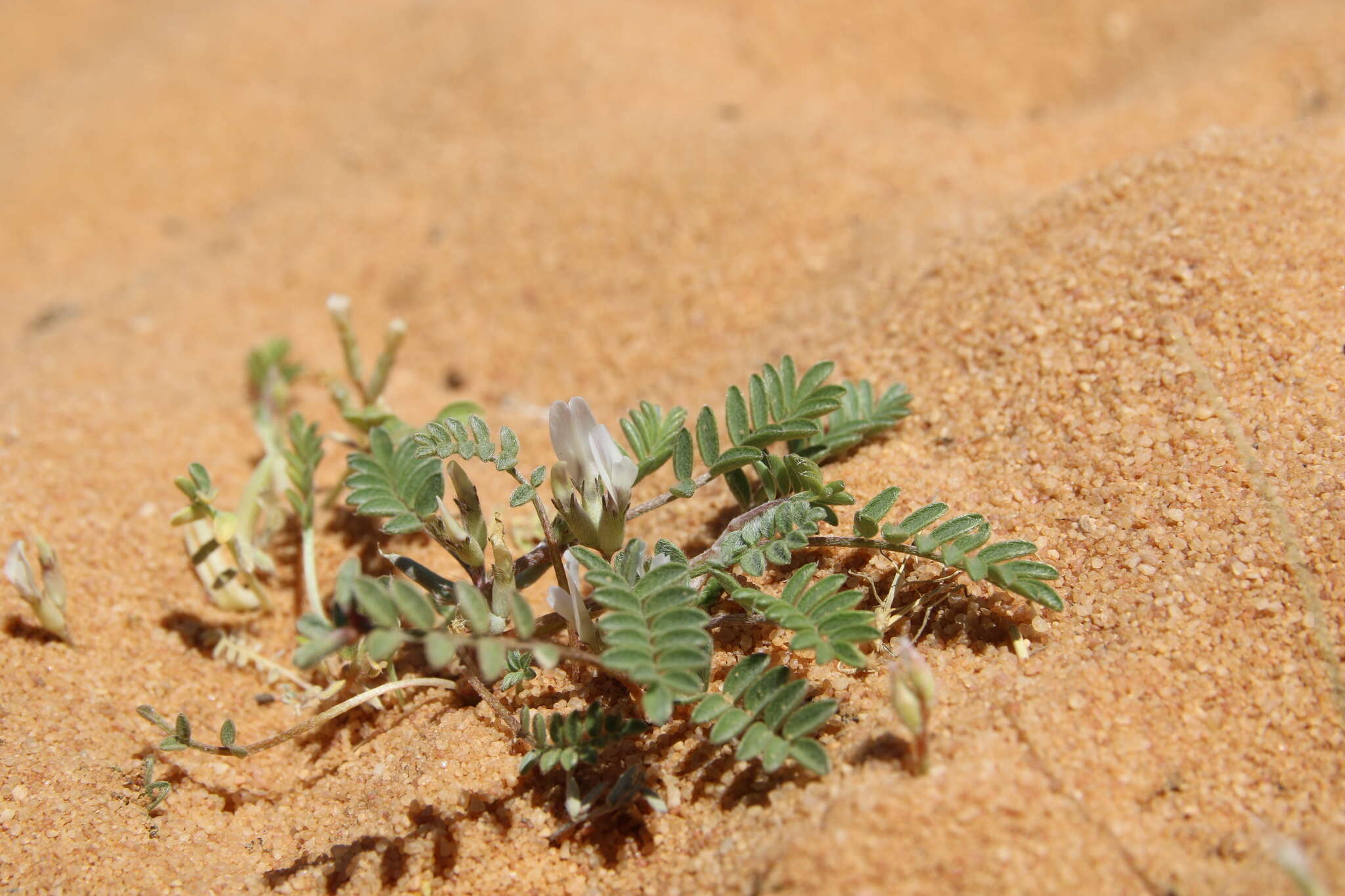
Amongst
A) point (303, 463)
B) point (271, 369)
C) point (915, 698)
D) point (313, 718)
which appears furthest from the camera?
point (271, 369)

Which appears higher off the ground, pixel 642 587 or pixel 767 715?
pixel 642 587

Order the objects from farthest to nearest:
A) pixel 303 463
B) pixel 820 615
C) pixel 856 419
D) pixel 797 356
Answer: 1. pixel 797 356
2. pixel 303 463
3. pixel 856 419
4. pixel 820 615

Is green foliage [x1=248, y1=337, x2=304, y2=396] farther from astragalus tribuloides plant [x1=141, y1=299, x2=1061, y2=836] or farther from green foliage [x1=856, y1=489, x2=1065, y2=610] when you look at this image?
green foliage [x1=856, y1=489, x2=1065, y2=610]

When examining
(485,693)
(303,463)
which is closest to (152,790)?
(485,693)

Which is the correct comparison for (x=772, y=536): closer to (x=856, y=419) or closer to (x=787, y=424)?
(x=787, y=424)

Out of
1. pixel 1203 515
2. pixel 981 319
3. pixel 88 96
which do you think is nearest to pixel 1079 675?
pixel 1203 515

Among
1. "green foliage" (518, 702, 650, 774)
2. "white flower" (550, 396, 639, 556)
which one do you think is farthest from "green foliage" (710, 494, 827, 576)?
"green foliage" (518, 702, 650, 774)

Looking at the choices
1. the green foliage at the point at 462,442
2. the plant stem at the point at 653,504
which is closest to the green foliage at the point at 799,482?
the plant stem at the point at 653,504

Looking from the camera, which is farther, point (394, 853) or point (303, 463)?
point (303, 463)

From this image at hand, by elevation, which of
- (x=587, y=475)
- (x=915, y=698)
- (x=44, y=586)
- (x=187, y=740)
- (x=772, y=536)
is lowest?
(x=187, y=740)
